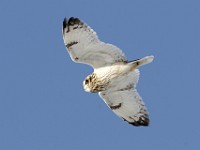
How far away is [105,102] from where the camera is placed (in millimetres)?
17766

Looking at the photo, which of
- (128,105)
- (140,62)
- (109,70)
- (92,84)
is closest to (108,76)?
(109,70)

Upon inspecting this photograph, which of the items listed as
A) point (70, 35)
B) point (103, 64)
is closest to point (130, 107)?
point (103, 64)

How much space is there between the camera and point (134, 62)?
16.5 m

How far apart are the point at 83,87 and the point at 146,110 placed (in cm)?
163

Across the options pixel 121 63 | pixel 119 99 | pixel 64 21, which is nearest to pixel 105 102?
pixel 119 99

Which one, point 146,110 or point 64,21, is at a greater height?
point 64,21

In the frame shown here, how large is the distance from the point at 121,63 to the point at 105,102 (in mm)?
1412

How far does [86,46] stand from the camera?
53.8ft

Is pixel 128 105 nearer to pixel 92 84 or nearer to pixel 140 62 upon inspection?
pixel 92 84

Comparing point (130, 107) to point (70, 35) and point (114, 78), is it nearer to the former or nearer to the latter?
point (114, 78)

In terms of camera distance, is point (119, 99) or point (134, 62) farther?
point (119, 99)

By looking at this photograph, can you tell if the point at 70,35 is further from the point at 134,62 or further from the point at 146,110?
the point at 146,110

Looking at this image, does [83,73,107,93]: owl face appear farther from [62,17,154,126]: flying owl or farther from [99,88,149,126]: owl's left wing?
[99,88,149,126]: owl's left wing

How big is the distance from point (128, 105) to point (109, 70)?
1.25 meters
